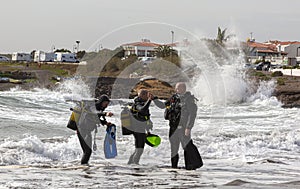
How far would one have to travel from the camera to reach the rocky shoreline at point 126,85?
3168cm

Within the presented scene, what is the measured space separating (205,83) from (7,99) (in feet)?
45.7

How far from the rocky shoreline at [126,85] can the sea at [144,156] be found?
4013mm

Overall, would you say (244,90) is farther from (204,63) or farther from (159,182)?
(159,182)

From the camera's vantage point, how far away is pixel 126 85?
111ft

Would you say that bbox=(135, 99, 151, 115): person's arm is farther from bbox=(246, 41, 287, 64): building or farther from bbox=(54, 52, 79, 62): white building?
bbox=(246, 41, 287, 64): building

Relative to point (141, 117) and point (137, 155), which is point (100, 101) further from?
point (137, 155)

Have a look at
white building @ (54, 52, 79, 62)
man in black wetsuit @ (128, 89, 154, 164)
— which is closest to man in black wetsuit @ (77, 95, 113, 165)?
man in black wetsuit @ (128, 89, 154, 164)

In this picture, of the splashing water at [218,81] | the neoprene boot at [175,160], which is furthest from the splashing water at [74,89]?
the neoprene boot at [175,160]

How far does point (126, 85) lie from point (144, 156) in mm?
20677

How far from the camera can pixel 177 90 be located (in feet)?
34.2

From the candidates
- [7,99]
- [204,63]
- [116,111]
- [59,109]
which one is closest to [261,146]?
[116,111]

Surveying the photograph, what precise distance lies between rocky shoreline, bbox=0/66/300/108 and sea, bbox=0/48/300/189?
13.2 ft

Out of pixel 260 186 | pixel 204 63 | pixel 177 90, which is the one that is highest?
pixel 204 63

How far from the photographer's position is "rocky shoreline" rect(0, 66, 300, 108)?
31678mm
